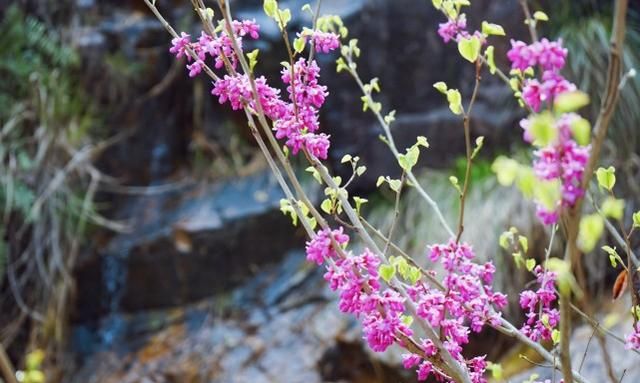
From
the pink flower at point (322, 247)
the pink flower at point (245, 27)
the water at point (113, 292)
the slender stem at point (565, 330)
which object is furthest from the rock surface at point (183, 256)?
the slender stem at point (565, 330)

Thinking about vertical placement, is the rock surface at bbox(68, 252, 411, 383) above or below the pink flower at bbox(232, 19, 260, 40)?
below

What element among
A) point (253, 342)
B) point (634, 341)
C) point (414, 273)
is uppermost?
point (414, 273)

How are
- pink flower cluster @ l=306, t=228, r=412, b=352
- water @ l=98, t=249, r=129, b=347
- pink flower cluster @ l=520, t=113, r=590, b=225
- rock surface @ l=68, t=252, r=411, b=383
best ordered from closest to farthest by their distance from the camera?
pink flower cluster @ l=520, t=113, r=590, b=225 → pink flower cluster @ l=306, t=228, r=412, b=352 → rock surface @ l=68, t=252, r=411, b=383 → water @ l=98, t=249, r=129, b=347

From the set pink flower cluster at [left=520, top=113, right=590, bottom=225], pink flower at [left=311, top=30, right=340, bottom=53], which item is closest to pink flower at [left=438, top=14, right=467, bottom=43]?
pink flower at [left=311, top=30, right=340, bottom=53]

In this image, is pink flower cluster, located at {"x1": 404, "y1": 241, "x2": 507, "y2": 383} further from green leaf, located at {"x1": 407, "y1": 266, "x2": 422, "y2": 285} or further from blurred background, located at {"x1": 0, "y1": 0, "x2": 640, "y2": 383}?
blurred background, located at {"x1": 0, "y1": 0, "x2": 640, "y2": 383}

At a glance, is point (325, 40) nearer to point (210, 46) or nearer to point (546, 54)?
point (210, 46)

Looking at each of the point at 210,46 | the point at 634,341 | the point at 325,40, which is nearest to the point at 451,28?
the point at 325,40

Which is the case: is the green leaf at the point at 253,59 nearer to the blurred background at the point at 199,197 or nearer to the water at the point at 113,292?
the blurred background at the point at 199,197
